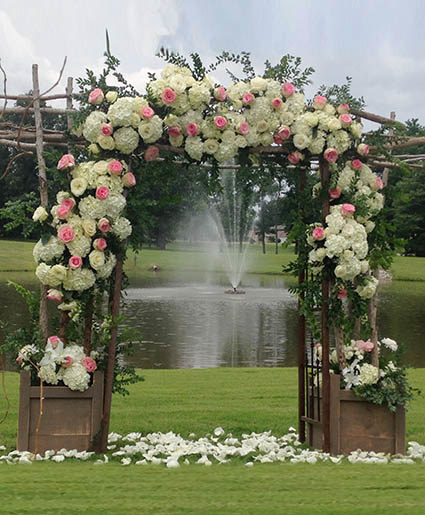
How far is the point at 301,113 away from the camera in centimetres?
604

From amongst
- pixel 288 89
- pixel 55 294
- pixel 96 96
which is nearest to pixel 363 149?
pixel 288 89

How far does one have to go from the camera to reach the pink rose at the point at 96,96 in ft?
18.8

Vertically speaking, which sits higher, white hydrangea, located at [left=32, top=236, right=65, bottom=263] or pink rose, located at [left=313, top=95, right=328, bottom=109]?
pink rose, located at [left=313, top=95, right=328, bottom=109]

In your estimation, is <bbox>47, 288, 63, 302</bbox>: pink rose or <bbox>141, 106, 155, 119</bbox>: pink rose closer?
<bbox>47, 288, 63, 302</bbox>: pink rose

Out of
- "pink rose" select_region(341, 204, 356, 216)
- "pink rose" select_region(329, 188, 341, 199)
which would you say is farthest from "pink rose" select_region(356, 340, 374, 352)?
"pink rose" select_region(329, 188, 341, 199)

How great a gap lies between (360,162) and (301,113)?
0.63 meters

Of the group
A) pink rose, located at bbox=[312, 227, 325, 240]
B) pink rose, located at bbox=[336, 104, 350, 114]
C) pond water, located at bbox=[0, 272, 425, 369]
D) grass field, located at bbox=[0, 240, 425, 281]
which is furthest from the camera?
grass field, located at bbox=[0, 240, 425, 281]

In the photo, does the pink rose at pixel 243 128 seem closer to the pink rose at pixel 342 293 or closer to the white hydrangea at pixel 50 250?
the pink rose at pixel 342 293

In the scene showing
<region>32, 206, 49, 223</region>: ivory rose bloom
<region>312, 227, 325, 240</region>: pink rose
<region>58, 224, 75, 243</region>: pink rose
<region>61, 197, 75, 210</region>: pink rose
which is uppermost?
<region>61, 197, 75, 210</region>: pink rose

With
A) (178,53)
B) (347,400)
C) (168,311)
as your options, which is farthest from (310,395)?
(168,311)

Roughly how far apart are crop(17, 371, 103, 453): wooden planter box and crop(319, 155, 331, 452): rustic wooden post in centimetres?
177

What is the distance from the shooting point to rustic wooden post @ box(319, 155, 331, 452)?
19.0 ft

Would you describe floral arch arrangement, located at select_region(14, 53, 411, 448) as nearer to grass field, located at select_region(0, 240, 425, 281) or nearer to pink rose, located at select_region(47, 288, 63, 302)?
pink rose, located at select_region(47, 288, 63, 302)

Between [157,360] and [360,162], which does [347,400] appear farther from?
[157,360]
